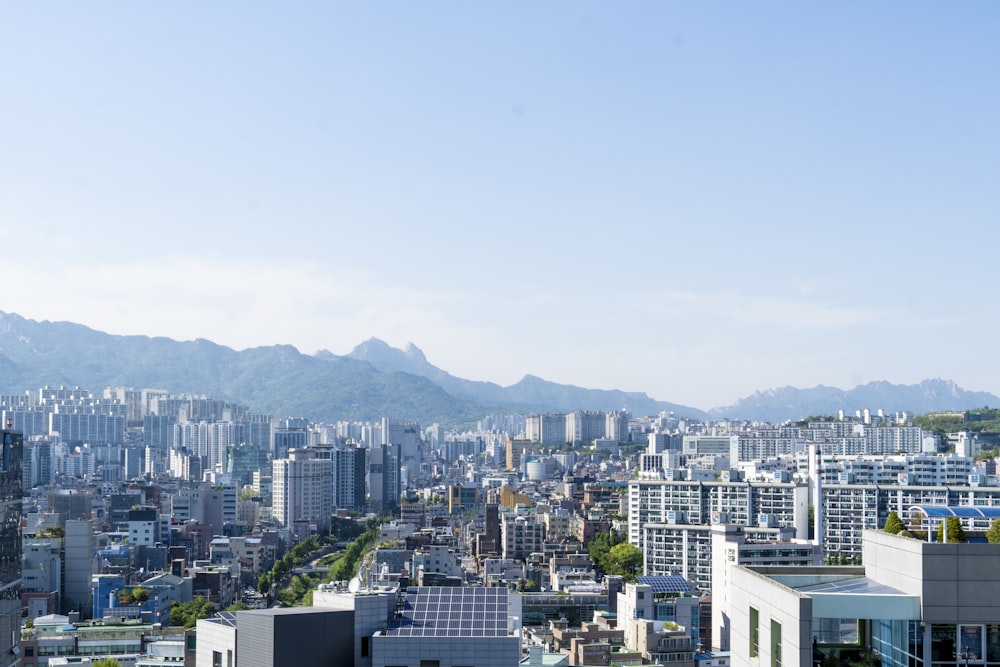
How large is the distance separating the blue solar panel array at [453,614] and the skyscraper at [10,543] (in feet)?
23.3

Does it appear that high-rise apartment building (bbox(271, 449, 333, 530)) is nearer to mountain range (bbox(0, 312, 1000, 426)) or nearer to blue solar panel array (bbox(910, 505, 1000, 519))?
blue solar panel array (bbox(910, 505, 1000, 519))

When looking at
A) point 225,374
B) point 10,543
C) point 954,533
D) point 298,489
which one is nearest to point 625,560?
point 10,543

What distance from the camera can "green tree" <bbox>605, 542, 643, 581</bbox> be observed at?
95.5 ft

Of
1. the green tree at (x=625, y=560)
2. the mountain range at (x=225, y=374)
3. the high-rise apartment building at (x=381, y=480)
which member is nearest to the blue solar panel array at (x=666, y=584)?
the green tree at (x=625, y=560)

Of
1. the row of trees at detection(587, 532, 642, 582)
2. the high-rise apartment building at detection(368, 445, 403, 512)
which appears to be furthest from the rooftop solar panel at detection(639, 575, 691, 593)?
the high-rise apartment building at detection(368, 445, 403, 512)

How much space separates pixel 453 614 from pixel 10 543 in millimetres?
8392

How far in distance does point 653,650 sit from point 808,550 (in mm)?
5161

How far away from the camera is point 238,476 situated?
6506 centimetres

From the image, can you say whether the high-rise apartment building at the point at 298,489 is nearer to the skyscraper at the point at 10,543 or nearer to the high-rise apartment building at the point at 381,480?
the high-rise apartment building at the point at 381,480

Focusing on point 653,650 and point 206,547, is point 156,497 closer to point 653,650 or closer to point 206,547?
point 206,547

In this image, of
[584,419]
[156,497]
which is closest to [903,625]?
[156,497]

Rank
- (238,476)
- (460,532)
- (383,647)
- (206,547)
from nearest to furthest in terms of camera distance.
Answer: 1. (383,647)
2. (206,547)
3. (460,532)
4. (238,476)

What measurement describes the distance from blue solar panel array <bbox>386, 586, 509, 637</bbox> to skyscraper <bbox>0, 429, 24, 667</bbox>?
279 inches

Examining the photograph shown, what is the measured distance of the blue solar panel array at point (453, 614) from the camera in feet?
30.5
